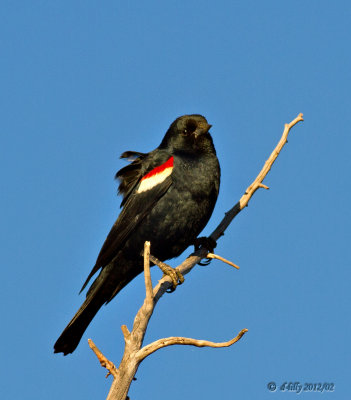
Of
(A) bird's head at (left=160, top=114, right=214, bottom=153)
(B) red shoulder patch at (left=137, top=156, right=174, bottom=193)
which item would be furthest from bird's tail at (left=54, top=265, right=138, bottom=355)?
(A) bird's head at (left=160, top=114, right=214, bottom=153)

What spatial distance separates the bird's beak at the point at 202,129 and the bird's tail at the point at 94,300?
160cm

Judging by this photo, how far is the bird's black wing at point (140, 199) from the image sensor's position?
654 centimetres

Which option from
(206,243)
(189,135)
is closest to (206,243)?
(206,243)

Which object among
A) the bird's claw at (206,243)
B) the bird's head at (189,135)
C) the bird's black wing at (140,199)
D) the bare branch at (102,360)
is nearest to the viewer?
the bare branch at (102,360)

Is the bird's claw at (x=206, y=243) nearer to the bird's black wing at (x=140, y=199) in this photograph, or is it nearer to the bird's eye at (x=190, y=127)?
the bird's black wing at (x=140, y=199)

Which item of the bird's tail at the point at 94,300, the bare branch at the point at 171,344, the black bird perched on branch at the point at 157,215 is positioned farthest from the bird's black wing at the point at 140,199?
the bare branch at the point at 171,344

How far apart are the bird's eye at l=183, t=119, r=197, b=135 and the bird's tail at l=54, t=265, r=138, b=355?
1593mm

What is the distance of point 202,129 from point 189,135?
15 cm

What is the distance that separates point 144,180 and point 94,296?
1.29m

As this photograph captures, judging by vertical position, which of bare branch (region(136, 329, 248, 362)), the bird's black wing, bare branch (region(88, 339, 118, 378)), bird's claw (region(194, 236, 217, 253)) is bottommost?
bare branch (region(136, 329, 248, 362))

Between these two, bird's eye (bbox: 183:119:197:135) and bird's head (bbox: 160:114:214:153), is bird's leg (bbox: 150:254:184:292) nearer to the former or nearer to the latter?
bird's head (bbox: 160:114:214:153)

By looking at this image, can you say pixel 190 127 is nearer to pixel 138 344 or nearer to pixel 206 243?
pixel 206 243

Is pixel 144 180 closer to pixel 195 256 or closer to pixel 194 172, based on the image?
pixel 194 172

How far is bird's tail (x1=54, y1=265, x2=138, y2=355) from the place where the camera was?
6.43 metres
